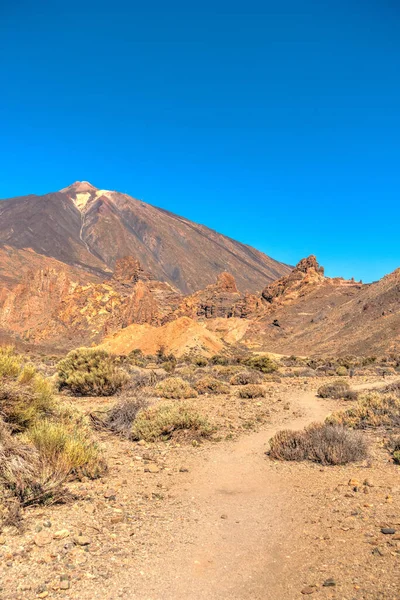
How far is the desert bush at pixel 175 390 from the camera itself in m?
14.3

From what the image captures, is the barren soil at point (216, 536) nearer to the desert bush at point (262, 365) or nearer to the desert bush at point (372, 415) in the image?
the desert bush at point (372, 415)

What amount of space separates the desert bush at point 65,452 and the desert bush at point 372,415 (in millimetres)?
5961

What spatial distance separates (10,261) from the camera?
148750 millimetres

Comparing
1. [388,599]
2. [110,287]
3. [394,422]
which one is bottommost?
[388,599]

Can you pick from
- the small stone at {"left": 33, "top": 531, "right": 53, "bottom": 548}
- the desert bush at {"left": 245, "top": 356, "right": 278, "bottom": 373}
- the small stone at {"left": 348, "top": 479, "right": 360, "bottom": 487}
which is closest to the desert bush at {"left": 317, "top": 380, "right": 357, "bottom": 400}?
the desert bush at {"left": 245, "top": 356, "right": 278, "bottom": 373}

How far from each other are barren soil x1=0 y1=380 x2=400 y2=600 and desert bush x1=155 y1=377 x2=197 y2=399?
6.83 m

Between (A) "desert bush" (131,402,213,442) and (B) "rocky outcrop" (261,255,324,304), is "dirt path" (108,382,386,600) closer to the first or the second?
(A) "desert bush" (131,402,213,442)

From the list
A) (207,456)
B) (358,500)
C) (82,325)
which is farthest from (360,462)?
(82,325)

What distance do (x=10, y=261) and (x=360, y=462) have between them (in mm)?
158334

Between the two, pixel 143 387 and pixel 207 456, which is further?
pixel 143 387

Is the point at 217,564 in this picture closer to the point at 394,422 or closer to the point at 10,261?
the point at 394,422

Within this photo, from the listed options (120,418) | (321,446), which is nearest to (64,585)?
(321,446)

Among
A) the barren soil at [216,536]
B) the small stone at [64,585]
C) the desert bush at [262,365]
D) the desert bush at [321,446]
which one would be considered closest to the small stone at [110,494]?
the barren soil at [216,536]

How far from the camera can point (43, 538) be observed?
13.9 feet
